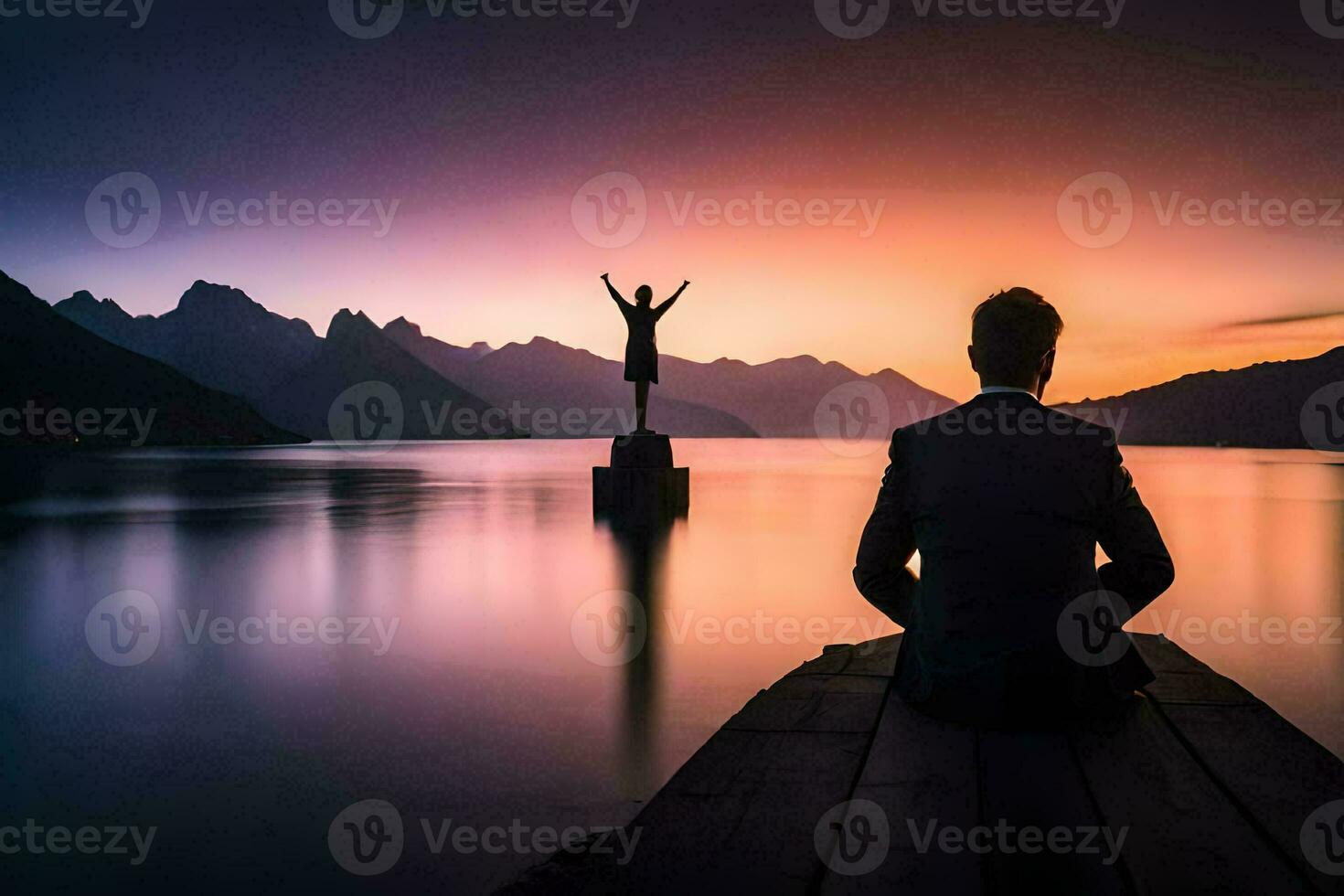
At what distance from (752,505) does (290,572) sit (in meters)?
12.6

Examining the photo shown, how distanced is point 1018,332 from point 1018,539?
2.12ft

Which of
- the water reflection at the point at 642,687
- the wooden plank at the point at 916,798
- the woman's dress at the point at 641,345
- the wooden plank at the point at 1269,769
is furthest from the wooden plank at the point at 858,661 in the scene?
the woman's dress at the point at 641,345

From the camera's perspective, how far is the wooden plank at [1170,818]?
6.38ft

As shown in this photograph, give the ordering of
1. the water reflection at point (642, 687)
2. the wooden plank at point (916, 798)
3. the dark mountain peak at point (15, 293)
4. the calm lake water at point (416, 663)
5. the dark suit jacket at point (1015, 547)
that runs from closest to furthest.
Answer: the wooden plank at point (916, 798) < the dark suit jacket at point (1015, 547) < the calm lake water at point (416, 663) < the water reflection at point (642, 687) < the dark mountain peak at point (15, 293)

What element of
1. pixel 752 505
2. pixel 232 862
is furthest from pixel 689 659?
pixel 752 505

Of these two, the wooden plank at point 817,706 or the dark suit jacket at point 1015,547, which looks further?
the wooden plank at point 817,706

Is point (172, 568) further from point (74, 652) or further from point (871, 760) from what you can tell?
point (871, 760)

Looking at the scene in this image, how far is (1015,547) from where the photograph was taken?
2.66 metres

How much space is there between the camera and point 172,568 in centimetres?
1139

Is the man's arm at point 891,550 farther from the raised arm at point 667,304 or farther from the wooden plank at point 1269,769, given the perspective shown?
the raised arm at point 667,304

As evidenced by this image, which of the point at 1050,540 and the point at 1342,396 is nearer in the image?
the point at 1050,540

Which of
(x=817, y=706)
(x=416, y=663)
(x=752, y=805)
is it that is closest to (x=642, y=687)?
(x=416, y=663)

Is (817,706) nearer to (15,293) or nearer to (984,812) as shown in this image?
(984,812)

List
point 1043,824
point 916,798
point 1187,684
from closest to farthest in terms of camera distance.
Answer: point 1043,824 → point 916,798 → point 1187,684
